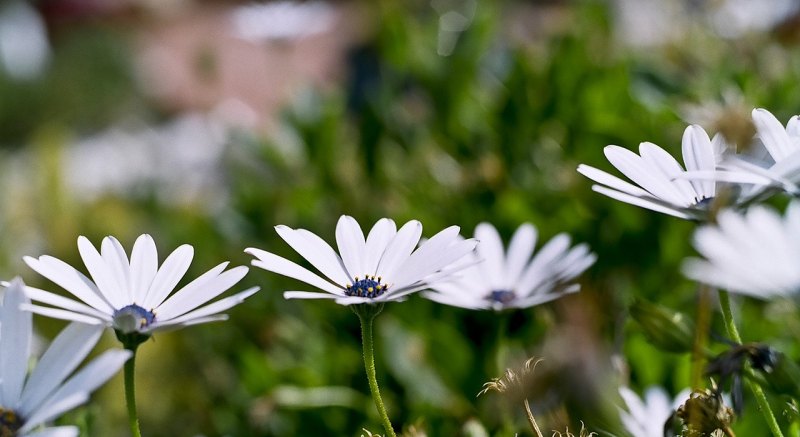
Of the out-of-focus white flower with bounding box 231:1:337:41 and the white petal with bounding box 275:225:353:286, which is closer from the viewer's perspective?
the white petal with bounding box 275:225:353:286

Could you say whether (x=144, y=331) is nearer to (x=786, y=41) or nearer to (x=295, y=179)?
(x=295, y=179)

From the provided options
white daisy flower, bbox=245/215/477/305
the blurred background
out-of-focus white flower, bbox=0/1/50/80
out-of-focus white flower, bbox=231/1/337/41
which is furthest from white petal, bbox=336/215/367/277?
out-of-focus white flower, bbox=0/1/50/80

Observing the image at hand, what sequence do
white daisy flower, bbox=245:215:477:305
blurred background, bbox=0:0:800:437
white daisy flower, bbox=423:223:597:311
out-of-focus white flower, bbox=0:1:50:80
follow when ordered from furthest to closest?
out-of-focus white flower, bbox=0:1:50:80 → blurred background, bbox=0:0:800:437 → white daisy flower, bbox=423:223:597:311 → white daisy flower, bbox=245:215:477:305

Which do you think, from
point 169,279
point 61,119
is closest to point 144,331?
point 169,279

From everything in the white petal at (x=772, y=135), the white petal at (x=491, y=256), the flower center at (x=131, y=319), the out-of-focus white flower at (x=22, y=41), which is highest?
the out-of-focus white flower at (x=22, y=41)

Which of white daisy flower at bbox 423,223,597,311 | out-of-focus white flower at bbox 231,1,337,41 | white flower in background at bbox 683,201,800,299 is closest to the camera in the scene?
white flower in background at bbox 683,201,800,299

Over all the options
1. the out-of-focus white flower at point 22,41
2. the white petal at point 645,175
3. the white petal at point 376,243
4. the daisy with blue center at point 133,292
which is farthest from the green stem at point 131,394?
the out-of-focus white flower at point 22,41

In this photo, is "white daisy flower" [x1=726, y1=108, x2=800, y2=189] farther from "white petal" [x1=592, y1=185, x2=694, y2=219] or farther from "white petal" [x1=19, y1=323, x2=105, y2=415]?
"white petal" [x1=19, y1=323, x2=105, y2=415]

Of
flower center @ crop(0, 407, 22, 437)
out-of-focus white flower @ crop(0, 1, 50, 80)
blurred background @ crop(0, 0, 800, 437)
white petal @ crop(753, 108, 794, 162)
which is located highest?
out-of-focus white flower @ crop(0, 1, 50, 80)

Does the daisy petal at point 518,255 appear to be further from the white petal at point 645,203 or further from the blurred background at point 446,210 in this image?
the white petal at point 645,203
